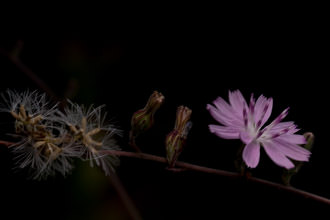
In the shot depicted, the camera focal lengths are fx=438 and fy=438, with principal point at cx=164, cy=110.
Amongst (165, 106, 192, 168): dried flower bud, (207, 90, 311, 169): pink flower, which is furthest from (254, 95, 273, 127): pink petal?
(165, 106, 192, 168): dried flower bud

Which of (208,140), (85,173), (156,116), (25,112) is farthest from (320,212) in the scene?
(25,112)

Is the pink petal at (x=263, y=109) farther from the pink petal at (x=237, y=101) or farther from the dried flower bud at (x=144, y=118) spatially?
the dried flower bud at (x=144, y=118)

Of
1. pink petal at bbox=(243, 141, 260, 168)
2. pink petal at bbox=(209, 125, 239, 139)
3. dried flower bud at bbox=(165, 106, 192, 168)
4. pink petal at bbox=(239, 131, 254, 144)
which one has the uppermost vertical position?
dried flower bud at bbox=(165, 106, 192, 168)

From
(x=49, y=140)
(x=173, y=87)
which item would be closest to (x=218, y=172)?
(x=49, y=140)

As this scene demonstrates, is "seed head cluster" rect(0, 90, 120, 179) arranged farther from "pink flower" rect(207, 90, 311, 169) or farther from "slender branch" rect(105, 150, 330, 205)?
"pink flower" rect(207, 90, 311, 169)

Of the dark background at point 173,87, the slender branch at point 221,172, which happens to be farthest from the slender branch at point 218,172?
the dark background at point 173,87

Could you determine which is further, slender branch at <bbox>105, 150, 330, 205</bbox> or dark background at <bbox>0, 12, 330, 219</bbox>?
dark background at <bbox>0, 12, 330, 219</bbox>
